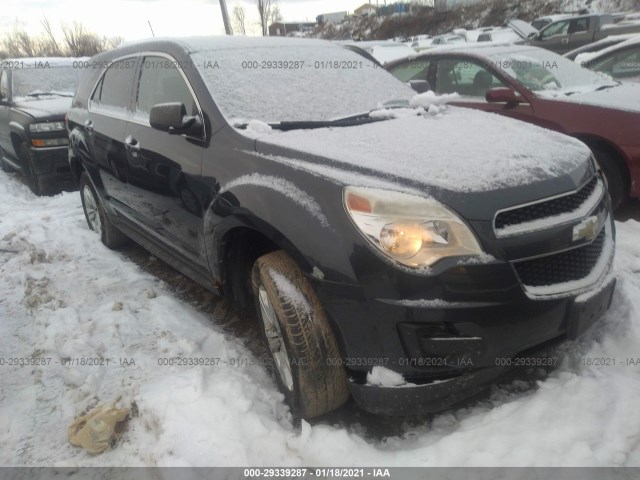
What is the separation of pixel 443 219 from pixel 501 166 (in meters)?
0.41

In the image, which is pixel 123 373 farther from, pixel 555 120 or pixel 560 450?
pixel 555 120

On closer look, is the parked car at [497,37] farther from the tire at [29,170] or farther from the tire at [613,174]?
the tire at [29,170]

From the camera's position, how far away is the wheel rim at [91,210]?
4543 millimetres

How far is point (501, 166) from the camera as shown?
77.0 inches

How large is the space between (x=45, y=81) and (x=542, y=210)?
7.90 metres

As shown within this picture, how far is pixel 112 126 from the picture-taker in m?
3.67

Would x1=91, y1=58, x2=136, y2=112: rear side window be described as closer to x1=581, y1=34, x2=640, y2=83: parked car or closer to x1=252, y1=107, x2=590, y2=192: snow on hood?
x1=252, y1=107, x2=590, y2=192: snow on hood

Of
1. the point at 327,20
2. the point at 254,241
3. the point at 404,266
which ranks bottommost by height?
the point at 327,20

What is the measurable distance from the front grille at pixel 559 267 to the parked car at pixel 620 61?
17.5 ft

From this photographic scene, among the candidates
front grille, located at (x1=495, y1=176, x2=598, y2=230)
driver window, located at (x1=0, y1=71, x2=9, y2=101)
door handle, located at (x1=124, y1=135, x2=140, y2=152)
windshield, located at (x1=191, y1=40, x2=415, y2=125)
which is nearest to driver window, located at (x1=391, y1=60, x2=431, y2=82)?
windshield, located at (x1=191, y1=40, x2=415, y2=125)

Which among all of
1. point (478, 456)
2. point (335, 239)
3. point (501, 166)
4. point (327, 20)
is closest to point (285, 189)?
point (335, 239)

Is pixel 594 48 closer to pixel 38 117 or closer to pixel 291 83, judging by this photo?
pixel 291 83

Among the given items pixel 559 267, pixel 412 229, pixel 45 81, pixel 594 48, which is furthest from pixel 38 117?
pixel 594 48

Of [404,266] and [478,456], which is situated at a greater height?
[404,266]
